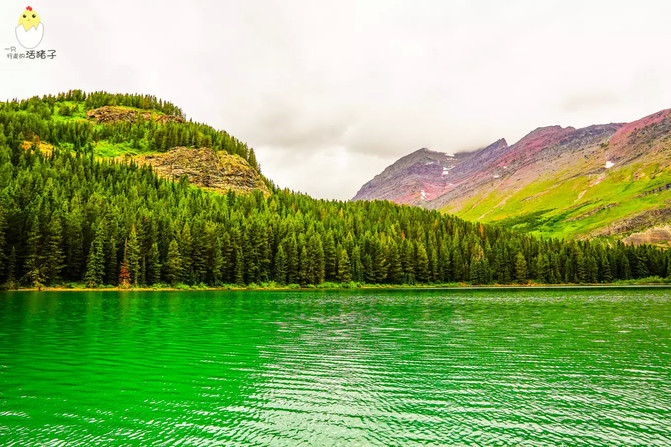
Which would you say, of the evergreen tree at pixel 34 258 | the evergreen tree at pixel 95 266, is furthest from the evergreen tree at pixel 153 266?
the evergreen tree at pixel 34 258

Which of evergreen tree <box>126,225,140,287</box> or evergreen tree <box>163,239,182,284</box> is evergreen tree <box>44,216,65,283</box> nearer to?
evergreen tree <box>126,225,140,287</box>

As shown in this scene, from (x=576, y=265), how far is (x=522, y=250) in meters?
23.2

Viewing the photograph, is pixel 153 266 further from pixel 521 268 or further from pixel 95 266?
pixel 521 268

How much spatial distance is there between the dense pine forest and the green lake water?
254 ft

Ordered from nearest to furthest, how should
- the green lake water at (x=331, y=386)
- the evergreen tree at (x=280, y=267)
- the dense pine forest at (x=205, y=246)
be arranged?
1. the green lake water at (x=331, y=386)
2. the dense pine forest at (x=205, y=246)
3. the evergreen tree at (x=280, y=267)

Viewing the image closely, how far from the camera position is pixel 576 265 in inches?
6983

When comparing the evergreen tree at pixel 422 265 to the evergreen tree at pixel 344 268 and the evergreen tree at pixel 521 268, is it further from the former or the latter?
the evergreen tree at pixel 521 268

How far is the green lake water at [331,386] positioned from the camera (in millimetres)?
14852

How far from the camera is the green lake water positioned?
48.7 feet

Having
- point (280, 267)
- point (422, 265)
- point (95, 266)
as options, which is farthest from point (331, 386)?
point (422, 265)

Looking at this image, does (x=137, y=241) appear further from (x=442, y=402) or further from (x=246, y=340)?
(x=442, y=402)

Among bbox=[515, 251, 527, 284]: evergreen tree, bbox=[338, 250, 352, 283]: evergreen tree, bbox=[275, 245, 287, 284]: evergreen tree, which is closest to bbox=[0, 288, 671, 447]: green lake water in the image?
bbox=[275, 245, 287, 284]: evergreen tree

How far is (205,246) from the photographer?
132 metres

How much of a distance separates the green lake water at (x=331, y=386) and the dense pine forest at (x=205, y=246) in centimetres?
7753
